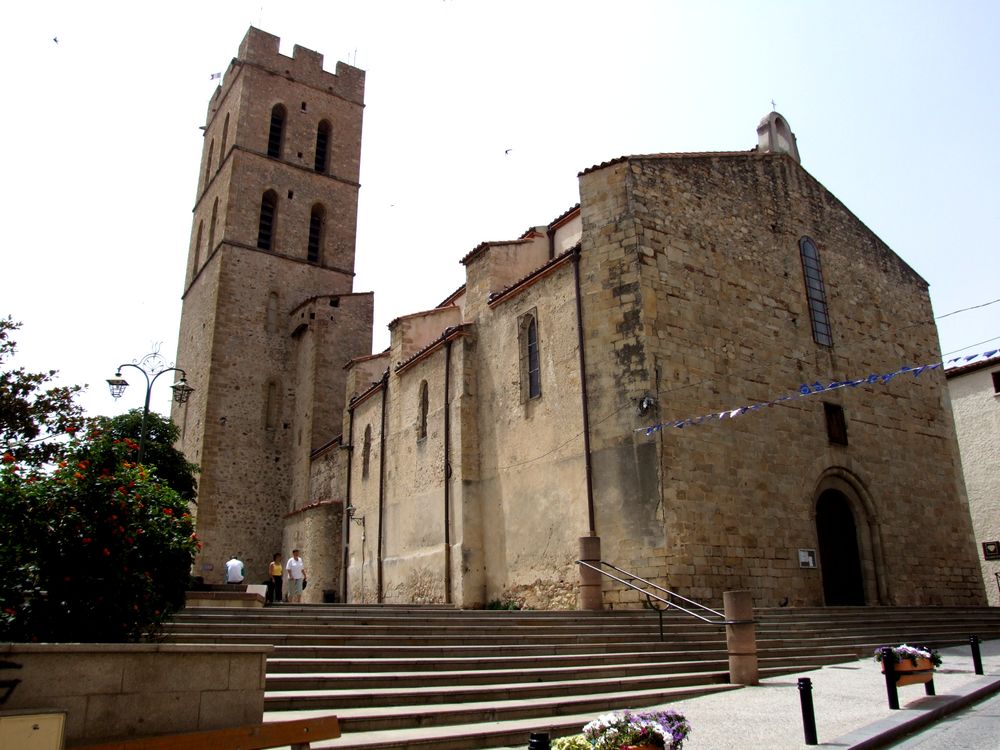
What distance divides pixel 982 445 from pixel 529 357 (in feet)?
59.0

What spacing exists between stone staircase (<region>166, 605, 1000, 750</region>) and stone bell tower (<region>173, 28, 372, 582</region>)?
18715mm

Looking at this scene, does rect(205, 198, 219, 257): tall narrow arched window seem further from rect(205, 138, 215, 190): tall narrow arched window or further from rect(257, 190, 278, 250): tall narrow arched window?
rect(205, 138, 215, 190): tall narrow arched window

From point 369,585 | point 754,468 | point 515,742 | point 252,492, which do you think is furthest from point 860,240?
point 252,492

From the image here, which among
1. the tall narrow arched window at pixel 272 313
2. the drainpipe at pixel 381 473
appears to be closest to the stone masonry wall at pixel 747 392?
the drainpipe at pixel 381 473

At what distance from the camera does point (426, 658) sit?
9.85 m

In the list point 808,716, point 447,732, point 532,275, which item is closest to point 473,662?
point 447,732

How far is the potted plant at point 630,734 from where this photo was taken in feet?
17.5

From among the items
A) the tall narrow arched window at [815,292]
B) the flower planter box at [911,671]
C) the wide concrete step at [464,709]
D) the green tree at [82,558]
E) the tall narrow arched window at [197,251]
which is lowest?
the wide concrete step at [464,709]

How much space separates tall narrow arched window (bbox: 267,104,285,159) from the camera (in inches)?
1538

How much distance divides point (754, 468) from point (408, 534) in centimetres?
1011

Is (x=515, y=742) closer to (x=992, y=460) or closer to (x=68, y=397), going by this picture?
(x=68, y=397)

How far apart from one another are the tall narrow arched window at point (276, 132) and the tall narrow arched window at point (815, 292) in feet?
89.4

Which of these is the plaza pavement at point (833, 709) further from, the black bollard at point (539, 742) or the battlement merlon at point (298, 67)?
the battlement merlon at point (298, 67)

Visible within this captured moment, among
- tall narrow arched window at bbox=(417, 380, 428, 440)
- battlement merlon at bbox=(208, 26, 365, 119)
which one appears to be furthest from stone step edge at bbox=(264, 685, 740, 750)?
battlement merlon at bbox=(208, 26, 365, 119)
